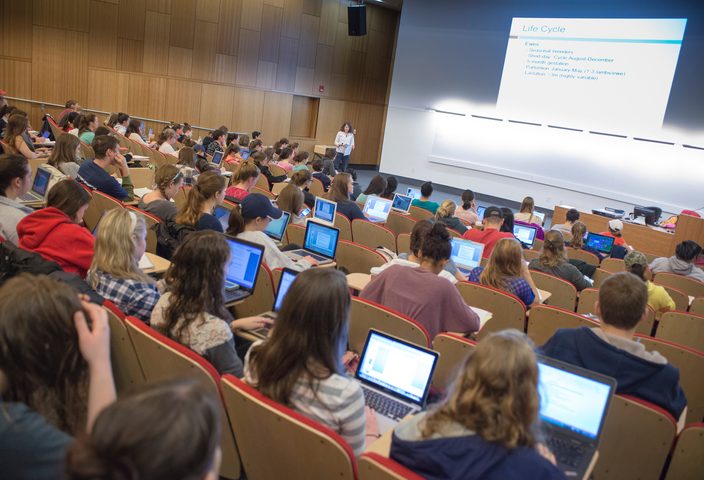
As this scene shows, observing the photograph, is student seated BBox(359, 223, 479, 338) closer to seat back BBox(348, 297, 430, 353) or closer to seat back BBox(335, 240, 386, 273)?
seat back BBox(348, 297, 430, 353)

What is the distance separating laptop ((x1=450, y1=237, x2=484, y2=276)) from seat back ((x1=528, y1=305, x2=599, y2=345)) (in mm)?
1653

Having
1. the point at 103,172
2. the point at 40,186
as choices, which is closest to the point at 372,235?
the point at 103,172

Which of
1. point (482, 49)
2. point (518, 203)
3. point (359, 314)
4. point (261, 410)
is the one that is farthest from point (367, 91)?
point (261, 410)

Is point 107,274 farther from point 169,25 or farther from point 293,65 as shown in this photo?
point 293,65

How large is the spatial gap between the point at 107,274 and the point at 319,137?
48.6 ft

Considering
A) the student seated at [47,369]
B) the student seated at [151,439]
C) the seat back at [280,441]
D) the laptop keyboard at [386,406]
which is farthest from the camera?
the laptop keyboard at [386,406]

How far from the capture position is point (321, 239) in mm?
5207

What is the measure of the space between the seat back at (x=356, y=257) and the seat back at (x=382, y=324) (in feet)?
5.37

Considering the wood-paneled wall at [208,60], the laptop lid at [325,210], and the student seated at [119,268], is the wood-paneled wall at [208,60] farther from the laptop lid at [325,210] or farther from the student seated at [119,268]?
the student seated at [119,268]

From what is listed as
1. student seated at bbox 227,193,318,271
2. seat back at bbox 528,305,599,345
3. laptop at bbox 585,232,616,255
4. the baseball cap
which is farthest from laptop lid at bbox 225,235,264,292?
laptop at bbox 585,232,616,255

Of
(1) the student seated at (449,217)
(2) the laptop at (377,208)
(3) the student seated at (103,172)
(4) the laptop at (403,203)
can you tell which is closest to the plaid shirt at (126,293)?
(3) the student seated at (103,172)

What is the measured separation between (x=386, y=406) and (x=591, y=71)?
11.8 meters

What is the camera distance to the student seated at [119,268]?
2918 millimetres

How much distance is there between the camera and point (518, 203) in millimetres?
14367
